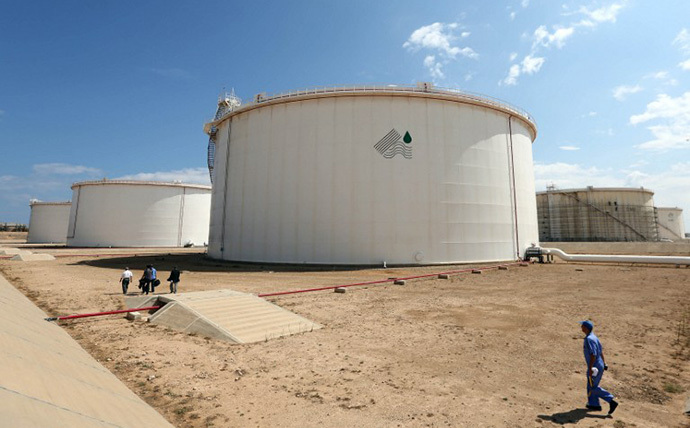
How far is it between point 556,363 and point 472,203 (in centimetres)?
2175

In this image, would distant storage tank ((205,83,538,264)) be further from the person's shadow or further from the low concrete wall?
the person's shadow

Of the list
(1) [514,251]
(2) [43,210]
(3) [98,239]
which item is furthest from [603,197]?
(2) [43,210]

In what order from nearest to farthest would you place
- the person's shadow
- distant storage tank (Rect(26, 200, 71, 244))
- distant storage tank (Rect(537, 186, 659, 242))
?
the person's shadow
distant storage tank (Rect(537, 186, 659, 242))
distant storage tank (Rect(26, 200, 71, 244))

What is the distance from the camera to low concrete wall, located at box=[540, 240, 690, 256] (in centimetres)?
3673

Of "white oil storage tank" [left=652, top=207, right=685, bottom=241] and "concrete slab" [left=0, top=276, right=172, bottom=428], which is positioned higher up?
"white oil storage tank" [left=652, top=207, right=685, bottom=241]

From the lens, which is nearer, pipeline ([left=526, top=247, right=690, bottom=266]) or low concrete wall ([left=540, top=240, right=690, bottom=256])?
pipeline ([left=526, top=247, right=690, bottom=266])

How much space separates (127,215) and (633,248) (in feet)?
242

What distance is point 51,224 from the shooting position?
69438 mm

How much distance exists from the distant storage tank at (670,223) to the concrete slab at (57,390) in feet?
263

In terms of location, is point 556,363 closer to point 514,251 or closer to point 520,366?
point 520,366

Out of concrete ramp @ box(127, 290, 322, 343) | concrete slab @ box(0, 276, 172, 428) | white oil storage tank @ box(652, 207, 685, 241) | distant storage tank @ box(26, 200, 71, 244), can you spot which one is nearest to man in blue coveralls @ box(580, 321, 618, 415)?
concrete slab @ box(0, 276, 172, 428)

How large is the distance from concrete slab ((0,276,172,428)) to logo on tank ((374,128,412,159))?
23.4 m

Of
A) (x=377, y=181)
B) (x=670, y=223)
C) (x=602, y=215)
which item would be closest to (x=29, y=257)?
(x=377, y=181)

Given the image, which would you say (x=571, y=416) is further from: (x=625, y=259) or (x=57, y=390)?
(x=625, y=259)
